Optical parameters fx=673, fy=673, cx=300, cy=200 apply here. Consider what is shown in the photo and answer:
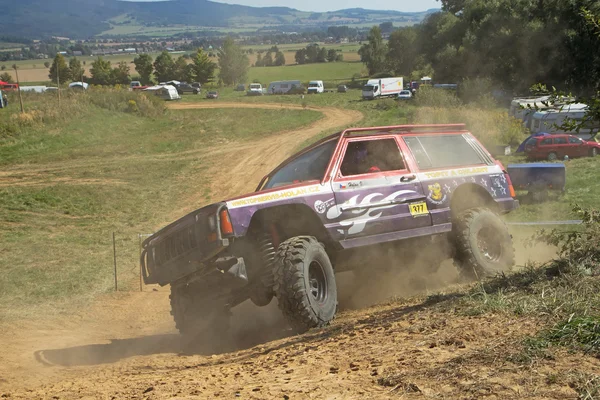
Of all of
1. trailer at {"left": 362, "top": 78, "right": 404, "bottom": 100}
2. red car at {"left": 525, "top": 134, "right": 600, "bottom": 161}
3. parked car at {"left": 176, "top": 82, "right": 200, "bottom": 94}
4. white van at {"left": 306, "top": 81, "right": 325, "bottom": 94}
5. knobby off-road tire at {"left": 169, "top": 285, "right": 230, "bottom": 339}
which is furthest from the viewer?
parked car at {"left": 176, "top": 82, "right": 200, "bottom": 94}

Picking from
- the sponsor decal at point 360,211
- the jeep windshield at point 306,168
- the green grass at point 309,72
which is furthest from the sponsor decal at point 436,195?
the green grass at point 309,72

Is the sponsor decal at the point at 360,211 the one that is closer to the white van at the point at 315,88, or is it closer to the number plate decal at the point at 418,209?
the number plate decal at the point at 418,209

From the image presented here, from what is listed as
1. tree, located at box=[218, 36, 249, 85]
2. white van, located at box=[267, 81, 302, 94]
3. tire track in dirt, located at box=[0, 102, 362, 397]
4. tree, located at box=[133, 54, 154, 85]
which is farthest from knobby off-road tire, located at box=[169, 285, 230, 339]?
tree, located at box=[133, 54, 154, 85]

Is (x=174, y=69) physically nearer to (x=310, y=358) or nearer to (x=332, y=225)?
(x=332, y=225)

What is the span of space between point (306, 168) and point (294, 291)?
6.36ft

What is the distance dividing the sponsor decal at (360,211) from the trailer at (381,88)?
186 feet

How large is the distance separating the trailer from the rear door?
56.1 meters

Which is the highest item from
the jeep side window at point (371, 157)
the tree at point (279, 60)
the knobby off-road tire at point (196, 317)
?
the jeep side window at point (371, 157)

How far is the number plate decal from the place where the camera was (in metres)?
7.92

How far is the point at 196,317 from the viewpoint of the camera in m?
7.73

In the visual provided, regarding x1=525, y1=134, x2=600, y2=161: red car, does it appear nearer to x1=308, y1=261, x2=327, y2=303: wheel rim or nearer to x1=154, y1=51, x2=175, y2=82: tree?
x1=308, y1=261, x2=327, y2=303: wheel rim

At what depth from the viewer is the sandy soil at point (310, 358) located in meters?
4.21

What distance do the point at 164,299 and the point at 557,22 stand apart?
35.3 m

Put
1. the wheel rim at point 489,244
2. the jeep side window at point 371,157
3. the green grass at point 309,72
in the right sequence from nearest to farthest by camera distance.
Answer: the jeep side window at point 371,157 → the wheel rim at point 489,244 → the green grass at point 309,72
